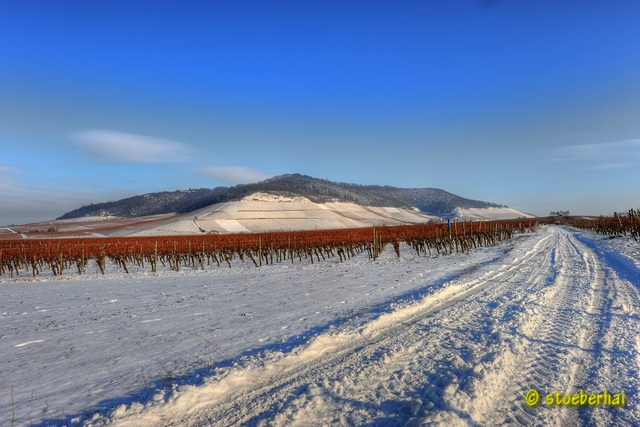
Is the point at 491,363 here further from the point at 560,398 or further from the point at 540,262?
the point at 540,262

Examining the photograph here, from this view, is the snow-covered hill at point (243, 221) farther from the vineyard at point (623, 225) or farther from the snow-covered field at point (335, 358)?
the snow-covered field at point (335, 358)

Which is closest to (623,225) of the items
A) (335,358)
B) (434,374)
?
(434,374)

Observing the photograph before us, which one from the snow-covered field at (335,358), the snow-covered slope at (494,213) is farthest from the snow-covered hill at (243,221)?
the snow-covered field at (335,358)

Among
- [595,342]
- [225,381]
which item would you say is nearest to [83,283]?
[225,381]

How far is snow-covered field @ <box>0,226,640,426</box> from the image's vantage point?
13.1ft

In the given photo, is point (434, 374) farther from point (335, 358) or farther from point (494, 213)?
point (494, 213)

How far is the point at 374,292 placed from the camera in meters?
11.2

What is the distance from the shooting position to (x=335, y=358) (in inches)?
218

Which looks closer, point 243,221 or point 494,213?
point 243,221

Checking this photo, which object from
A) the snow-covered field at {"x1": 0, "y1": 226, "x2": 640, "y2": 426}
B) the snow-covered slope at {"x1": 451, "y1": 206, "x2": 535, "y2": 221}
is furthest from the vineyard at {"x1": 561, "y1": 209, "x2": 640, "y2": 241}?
the snow-covered slope at {"x1": 451, "y1": 206, "x2": 535, "y2": 221}

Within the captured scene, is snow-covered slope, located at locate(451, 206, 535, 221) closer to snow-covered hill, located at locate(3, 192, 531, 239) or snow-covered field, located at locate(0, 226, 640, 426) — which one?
snow-covered hill, located at locate(3, 192, 531, 239)

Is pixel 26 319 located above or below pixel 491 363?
below

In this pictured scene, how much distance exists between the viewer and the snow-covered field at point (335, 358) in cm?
399

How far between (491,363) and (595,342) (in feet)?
6.77
